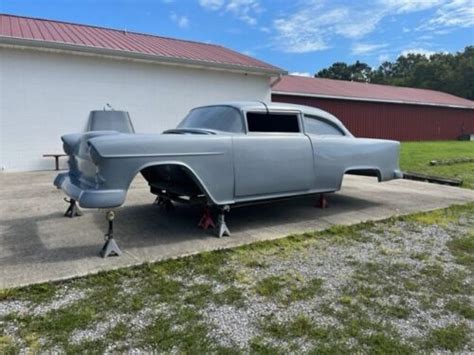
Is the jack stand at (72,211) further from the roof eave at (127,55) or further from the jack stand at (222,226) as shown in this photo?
the roof eave at (127,55)

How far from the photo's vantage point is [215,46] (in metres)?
16.6

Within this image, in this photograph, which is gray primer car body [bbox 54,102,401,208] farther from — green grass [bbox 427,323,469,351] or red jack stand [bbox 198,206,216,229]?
green grass [bbox 427,323,469,351]

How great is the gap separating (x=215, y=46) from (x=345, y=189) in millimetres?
11070

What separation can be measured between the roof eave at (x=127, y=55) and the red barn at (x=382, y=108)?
5.33 m

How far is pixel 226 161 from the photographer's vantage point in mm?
4340

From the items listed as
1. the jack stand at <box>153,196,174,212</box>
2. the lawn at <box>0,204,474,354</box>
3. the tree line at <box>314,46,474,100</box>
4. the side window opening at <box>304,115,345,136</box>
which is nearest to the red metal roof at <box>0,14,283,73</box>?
the jack stand at <box>153,196,174,212</box>

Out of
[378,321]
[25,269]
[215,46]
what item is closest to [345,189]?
[378,321]

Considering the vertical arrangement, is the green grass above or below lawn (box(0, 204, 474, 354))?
above

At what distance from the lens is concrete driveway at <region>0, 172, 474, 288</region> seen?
3572 millimetres

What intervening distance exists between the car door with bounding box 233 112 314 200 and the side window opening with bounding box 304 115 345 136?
0.18 m

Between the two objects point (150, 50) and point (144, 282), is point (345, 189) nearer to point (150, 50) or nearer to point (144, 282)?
point (144, 282)

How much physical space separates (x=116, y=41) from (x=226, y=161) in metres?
9.60

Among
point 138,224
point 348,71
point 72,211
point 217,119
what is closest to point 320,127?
point 217,119

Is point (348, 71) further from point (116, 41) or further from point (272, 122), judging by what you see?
point (272, 122)
